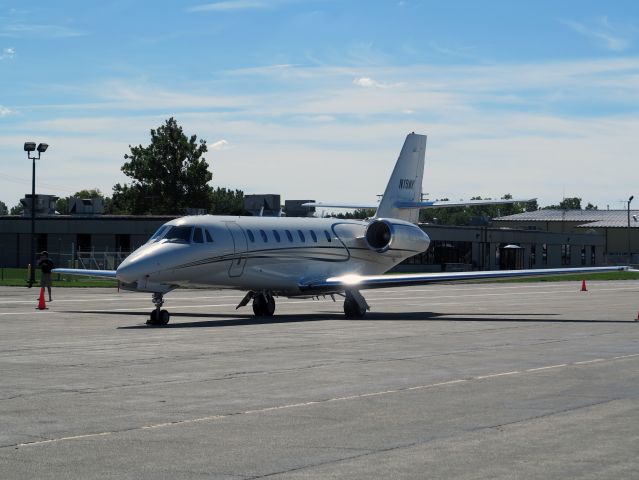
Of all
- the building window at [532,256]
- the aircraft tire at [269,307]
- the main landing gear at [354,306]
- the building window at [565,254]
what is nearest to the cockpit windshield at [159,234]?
the aircraft tire at [269,307]

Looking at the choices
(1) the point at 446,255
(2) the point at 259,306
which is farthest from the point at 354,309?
(1) the point at 446,255

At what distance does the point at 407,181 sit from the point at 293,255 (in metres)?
7.66

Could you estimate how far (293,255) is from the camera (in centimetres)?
3278

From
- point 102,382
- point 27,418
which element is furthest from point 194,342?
point 27,418

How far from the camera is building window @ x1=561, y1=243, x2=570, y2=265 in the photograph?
371 feet

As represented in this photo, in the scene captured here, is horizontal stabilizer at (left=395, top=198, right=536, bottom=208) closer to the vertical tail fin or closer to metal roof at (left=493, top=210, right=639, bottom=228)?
the vertical tail fin

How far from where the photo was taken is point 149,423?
1123 cm

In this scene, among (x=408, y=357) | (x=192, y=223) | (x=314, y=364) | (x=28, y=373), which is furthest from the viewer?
(x=192, y=223)

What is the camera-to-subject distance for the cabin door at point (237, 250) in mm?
30219

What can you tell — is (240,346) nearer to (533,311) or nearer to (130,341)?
(130,341)

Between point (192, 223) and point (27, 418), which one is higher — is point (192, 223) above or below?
above

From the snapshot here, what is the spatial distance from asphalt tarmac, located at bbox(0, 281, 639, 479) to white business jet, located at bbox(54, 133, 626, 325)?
202cm

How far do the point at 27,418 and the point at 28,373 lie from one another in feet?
14.9

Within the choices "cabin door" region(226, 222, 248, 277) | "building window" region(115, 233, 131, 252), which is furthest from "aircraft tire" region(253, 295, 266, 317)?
"building window" region(115, 233, 131, 252)
